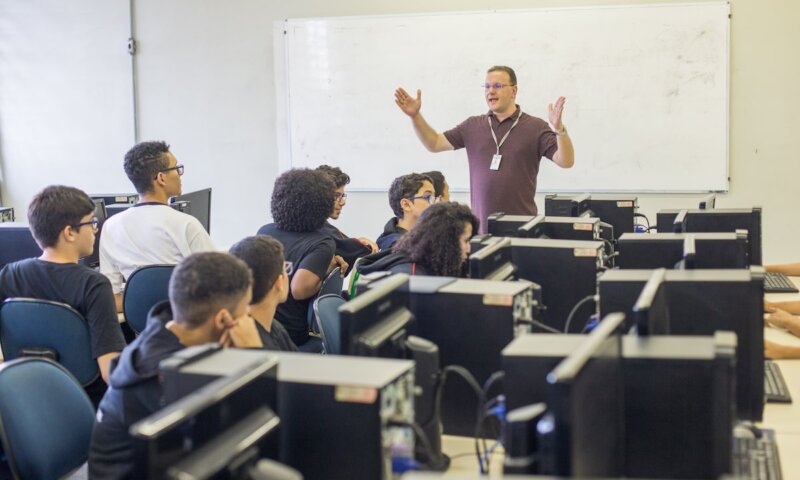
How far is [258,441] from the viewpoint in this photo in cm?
131

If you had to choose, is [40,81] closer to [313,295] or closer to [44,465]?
[313,295]

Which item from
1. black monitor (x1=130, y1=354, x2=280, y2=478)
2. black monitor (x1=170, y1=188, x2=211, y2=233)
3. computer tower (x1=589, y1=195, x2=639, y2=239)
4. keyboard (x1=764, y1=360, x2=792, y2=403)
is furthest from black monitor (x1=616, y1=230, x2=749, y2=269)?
black monitor (x1=170, y1=188, x2=211, y2=233)

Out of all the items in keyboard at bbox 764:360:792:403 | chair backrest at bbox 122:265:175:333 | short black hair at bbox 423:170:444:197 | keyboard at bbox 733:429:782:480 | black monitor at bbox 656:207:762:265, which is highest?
short black hair at bbox 423:170:444:197

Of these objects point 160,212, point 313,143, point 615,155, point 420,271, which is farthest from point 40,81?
point 420,271

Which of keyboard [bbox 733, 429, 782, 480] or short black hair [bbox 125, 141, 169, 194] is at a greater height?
short black hair [bbox 125, 141, 169, 194]

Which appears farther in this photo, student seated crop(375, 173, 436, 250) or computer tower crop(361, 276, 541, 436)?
student seated crop(375, 173, 436, 250)

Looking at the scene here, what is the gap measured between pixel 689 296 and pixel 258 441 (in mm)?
1245

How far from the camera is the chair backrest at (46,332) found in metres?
2.89

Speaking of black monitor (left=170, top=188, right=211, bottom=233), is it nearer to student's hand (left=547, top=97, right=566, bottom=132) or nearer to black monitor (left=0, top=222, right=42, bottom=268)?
black monitor (left=0, top=222, right=42, bottom=268)

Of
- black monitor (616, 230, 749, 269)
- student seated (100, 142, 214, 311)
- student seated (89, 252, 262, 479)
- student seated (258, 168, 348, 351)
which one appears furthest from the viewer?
student seated (100, 142, 214, 311)

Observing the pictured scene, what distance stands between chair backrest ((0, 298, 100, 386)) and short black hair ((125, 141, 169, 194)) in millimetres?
1003

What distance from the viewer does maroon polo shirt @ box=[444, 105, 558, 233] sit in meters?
4.61

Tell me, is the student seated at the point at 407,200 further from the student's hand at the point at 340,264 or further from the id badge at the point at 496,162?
the id badge at the point at 496,162

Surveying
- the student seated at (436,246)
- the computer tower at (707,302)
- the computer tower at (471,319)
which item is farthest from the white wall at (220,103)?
the computer tower at (471,319)
